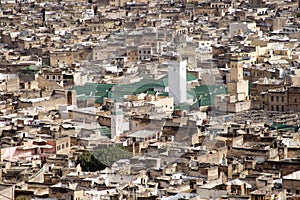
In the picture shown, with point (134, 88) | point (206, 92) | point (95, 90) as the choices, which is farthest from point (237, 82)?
point (95, 90)

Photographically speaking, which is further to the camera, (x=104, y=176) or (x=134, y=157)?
(x=134, y=157)

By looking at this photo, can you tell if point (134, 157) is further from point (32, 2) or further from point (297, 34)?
point (32, 2)

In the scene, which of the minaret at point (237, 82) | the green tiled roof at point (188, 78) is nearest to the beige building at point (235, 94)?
the minaret at point (237, 82)

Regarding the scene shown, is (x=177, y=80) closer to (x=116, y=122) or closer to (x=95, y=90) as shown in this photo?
(x=95, y=90)

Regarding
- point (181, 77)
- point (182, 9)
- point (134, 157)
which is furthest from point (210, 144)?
point (182, 9)

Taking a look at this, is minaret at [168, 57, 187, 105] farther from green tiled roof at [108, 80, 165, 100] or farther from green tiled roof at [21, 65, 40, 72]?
green tiled roof at [21, 65, 40, 72]

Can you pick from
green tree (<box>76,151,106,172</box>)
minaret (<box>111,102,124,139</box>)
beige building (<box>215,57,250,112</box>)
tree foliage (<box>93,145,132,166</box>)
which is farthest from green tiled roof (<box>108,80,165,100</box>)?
green tree (<box>76,151,106,172</box>)

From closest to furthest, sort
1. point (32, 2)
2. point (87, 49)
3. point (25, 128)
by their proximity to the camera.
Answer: point (25, 128) < point (87, 49) < point (32, 2)
